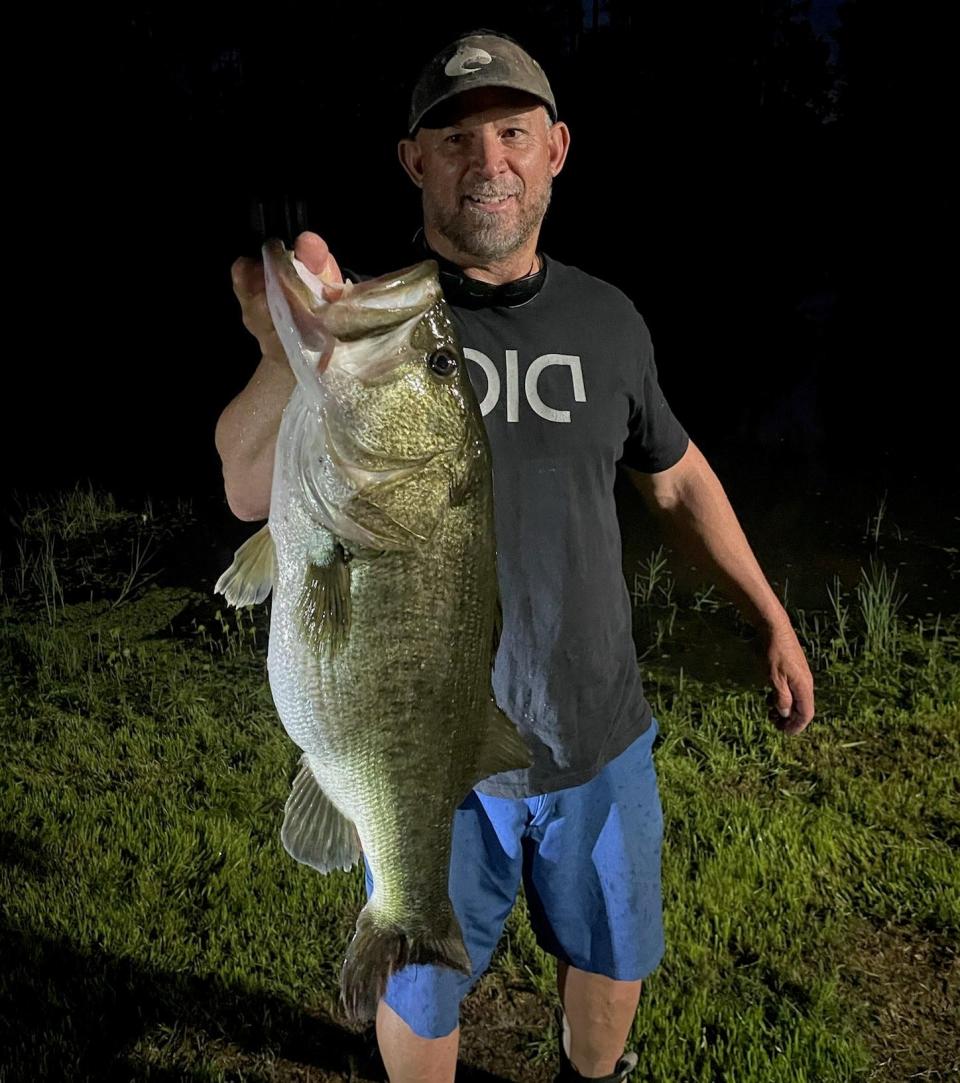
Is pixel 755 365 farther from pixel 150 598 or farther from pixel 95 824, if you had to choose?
pixel 95 824

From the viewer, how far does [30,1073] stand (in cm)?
310

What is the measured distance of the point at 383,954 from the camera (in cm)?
217

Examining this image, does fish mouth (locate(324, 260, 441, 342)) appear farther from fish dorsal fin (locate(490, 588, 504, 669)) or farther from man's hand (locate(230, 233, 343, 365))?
fish dorsal fin (locate(490, 588, 504, 669))

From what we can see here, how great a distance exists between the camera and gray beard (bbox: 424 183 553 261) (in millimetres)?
2504

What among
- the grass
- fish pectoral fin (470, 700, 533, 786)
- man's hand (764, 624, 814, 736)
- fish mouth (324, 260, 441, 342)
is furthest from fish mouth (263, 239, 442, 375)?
the grass

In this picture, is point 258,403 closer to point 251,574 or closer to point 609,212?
point 251,574

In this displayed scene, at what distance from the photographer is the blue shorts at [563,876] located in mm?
2623

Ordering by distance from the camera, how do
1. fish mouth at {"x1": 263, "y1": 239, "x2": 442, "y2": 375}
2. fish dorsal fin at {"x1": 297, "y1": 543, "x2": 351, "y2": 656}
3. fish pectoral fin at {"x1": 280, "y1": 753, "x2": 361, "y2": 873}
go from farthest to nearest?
fish pectoral fin at {"x1": 280, "y1": 753, "x2": 361, "y2": 873} → fish dorsal fin at {"x1": 297, "y1": 543, "x2": 351, "y2": 656} → fish mouth at {"x1": 263, "y1": 239, "x2": 442, "y2": 375}

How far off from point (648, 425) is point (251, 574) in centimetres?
130

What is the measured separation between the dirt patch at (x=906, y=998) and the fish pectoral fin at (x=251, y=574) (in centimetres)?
257

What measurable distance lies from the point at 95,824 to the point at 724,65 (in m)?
44.2

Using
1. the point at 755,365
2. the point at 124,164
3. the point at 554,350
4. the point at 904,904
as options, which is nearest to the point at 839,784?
the point at 904,904

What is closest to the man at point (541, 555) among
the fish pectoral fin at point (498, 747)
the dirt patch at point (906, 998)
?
the fish pectoral fin at point (498, 747)

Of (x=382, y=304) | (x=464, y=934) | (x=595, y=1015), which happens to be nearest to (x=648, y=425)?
(x=382, y=304)
